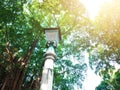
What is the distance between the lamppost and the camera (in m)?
3.09

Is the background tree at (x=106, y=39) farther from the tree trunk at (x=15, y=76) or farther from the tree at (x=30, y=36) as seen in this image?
the tree trunk at (x=15, y=76)

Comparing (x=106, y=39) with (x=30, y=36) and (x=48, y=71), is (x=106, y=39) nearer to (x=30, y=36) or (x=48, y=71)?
(x=30, y=36)

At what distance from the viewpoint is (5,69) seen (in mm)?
10805

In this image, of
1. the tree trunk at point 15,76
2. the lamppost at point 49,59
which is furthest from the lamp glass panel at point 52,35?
the tree trunk at point 15,76

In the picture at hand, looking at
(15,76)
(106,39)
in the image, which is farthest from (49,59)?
(106,39)

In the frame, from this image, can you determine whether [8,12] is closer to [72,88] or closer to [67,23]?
[67,23]

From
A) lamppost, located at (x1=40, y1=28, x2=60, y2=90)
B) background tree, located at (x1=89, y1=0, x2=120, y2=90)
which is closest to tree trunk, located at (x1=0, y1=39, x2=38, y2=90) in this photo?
background tree, located at (x1=89, y1=0, x2=120, y2=90)

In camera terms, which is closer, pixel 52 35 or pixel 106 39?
pixel 52 35

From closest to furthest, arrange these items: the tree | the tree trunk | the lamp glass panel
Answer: the lamp glass panel < the tree trunk < the tree

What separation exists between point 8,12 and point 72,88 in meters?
6.65

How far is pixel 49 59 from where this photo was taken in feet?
10.9

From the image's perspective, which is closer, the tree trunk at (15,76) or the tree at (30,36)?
the tree trunk at (15,76)

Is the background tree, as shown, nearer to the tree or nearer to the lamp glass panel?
the tree

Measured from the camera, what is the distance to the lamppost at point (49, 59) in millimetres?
3094
